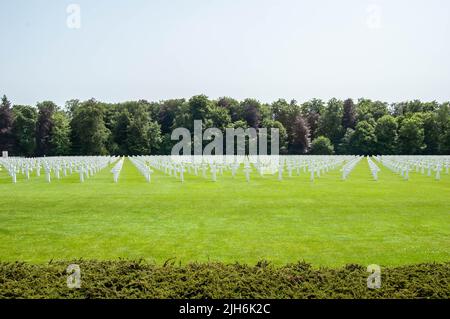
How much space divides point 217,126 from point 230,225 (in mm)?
65866

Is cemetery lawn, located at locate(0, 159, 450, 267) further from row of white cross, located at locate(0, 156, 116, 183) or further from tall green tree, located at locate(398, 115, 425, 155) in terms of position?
tall green tree, located at locate(398, 115, 425, 155)

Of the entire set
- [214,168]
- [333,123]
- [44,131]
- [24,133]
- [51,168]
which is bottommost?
[51,168]

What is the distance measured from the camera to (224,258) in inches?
335

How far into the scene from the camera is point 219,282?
5.81 meters

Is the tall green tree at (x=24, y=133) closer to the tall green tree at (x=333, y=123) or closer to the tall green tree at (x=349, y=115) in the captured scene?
the tall green tree at (x=333, y=123)

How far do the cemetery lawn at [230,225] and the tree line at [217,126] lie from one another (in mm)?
57761

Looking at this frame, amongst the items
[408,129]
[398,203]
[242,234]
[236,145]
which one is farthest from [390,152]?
[242,234]

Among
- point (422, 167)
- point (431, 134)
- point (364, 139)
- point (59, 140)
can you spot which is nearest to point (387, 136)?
point (364, 139)

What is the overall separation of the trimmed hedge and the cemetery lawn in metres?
2.03

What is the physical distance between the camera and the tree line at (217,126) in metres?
75.1

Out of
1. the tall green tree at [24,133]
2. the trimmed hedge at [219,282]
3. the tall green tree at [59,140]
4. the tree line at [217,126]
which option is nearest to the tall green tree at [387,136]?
the tree line at [217,126]

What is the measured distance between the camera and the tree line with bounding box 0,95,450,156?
7506 centimetres

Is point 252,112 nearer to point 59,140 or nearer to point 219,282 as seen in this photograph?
point 59,140
